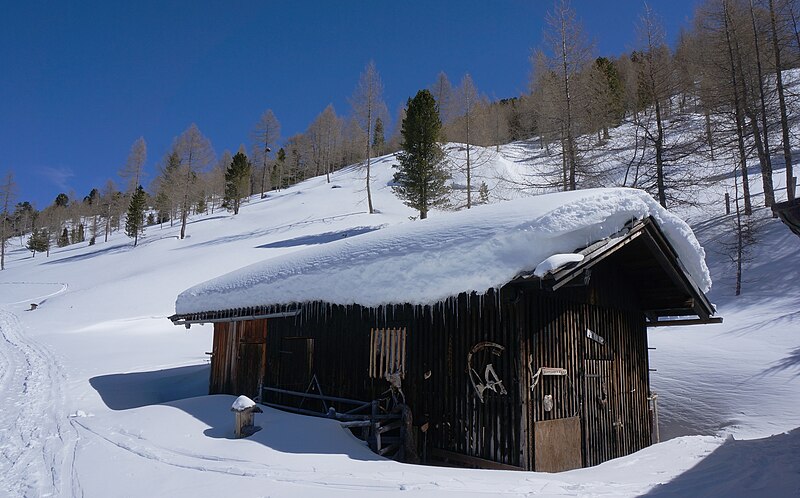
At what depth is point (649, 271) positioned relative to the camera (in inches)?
388

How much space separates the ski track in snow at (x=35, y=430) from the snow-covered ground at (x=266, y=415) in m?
0.04

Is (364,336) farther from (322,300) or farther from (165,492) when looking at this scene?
(165,492)

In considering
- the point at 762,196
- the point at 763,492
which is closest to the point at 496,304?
the point at 763,492

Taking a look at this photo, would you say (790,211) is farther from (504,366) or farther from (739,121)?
(739,121)

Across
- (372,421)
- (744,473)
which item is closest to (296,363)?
(372,421)

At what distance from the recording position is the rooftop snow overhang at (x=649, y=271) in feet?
21.7

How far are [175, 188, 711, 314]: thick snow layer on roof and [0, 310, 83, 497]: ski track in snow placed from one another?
4379 mm

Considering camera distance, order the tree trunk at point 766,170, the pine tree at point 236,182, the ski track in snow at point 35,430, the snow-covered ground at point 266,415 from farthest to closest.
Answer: the pine tree at point 236,182 → the tree trunk at point 766,170 → the ski track in snow at point 35,430 → the snow-covered ground at point 266,415

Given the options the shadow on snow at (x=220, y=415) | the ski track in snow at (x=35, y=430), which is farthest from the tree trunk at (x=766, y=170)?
the ski track in snow at (x=35, y=430)

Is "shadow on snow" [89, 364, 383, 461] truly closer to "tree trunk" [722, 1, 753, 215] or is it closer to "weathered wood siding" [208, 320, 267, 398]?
"weathered wood siding" [208, 320, 267, 398]

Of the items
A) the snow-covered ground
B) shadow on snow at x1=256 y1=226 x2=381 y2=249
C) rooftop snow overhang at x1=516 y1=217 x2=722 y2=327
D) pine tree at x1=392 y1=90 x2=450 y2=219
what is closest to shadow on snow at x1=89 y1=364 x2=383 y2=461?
the snow-covered ground

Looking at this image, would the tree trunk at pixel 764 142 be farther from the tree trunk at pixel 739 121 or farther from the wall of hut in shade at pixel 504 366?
the wall of hut in shade at pixel 504 366

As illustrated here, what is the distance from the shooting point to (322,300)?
8.97 meters

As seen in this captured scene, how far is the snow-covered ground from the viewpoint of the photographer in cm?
568
